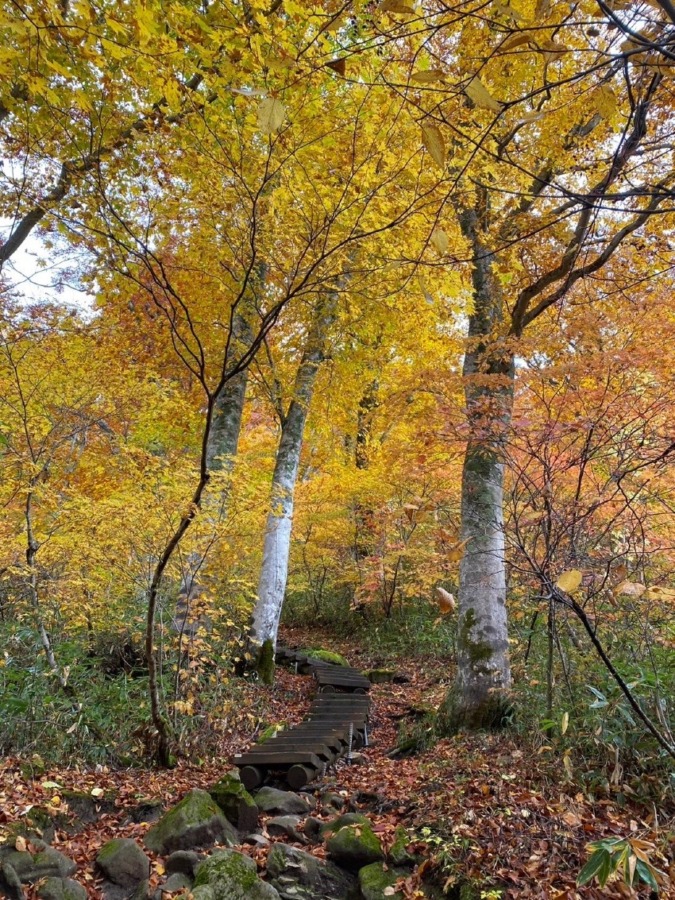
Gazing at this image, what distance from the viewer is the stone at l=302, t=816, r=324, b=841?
13.1 ft

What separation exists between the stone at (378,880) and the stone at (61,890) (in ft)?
5.51

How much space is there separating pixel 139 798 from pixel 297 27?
23.8 feet

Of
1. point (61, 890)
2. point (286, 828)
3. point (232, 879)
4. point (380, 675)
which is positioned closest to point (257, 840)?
point (286, 828)

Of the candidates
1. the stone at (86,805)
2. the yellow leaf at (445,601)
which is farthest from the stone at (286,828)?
the yellow leaf at (445,601)

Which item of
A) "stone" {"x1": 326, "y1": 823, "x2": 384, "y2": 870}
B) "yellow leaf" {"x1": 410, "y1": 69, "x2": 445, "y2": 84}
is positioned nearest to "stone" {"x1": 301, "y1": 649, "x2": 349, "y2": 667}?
"stone" {"x1": 326, "y1": 823, "x2": 384, "y2": 870}

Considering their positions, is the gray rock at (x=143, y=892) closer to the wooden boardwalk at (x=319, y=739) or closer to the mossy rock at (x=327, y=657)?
the wooden boardwalk at (x=319, y=739)

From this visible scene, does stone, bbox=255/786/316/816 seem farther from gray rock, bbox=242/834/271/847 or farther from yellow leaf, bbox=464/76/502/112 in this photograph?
yellow leaf, bbox=464/76/502/112

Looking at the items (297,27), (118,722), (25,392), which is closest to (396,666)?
(118,722)

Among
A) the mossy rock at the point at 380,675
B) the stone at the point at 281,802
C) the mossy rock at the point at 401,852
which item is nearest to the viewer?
the mossy rock at the point at 401,852

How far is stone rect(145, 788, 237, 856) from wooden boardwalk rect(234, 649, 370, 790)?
3.49 ft

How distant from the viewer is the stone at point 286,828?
3965 mm

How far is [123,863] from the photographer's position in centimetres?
330

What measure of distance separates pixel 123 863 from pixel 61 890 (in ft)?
1.31

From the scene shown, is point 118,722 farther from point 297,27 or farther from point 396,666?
point 297,27
